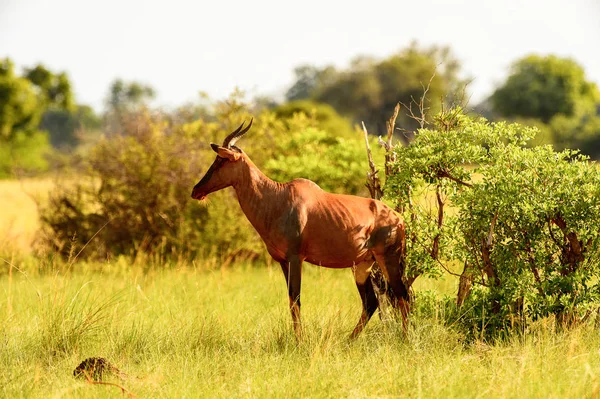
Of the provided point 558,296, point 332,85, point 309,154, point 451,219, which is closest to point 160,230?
point 309,154

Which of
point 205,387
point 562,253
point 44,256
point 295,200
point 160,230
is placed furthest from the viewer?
point 160,230

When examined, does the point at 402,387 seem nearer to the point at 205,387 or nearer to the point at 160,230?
the point at 205,387

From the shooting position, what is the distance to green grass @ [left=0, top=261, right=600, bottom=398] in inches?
237

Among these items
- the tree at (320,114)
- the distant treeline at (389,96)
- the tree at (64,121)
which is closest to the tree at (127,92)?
the tree at (64,121)

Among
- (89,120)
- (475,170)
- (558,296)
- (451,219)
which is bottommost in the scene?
(558,296)

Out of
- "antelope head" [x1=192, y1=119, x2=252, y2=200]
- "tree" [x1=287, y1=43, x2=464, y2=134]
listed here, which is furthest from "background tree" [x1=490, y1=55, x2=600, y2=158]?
"antelope head" [x1=192, y1=119, x2=252, y2=200]

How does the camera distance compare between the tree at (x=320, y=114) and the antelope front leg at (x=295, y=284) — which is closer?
the antelope front leg at (x=295, y=284)

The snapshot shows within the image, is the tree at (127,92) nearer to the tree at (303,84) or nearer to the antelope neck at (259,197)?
the tree at (303,84)

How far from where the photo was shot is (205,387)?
6160 millimetres

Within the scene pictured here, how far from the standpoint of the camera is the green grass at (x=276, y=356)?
19.8ft

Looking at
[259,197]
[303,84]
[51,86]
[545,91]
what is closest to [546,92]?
[545,91]

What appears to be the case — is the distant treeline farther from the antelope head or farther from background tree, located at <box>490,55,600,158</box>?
the antelope head

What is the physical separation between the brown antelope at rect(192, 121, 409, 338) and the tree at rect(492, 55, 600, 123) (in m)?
54.8

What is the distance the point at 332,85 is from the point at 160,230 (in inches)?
1677
